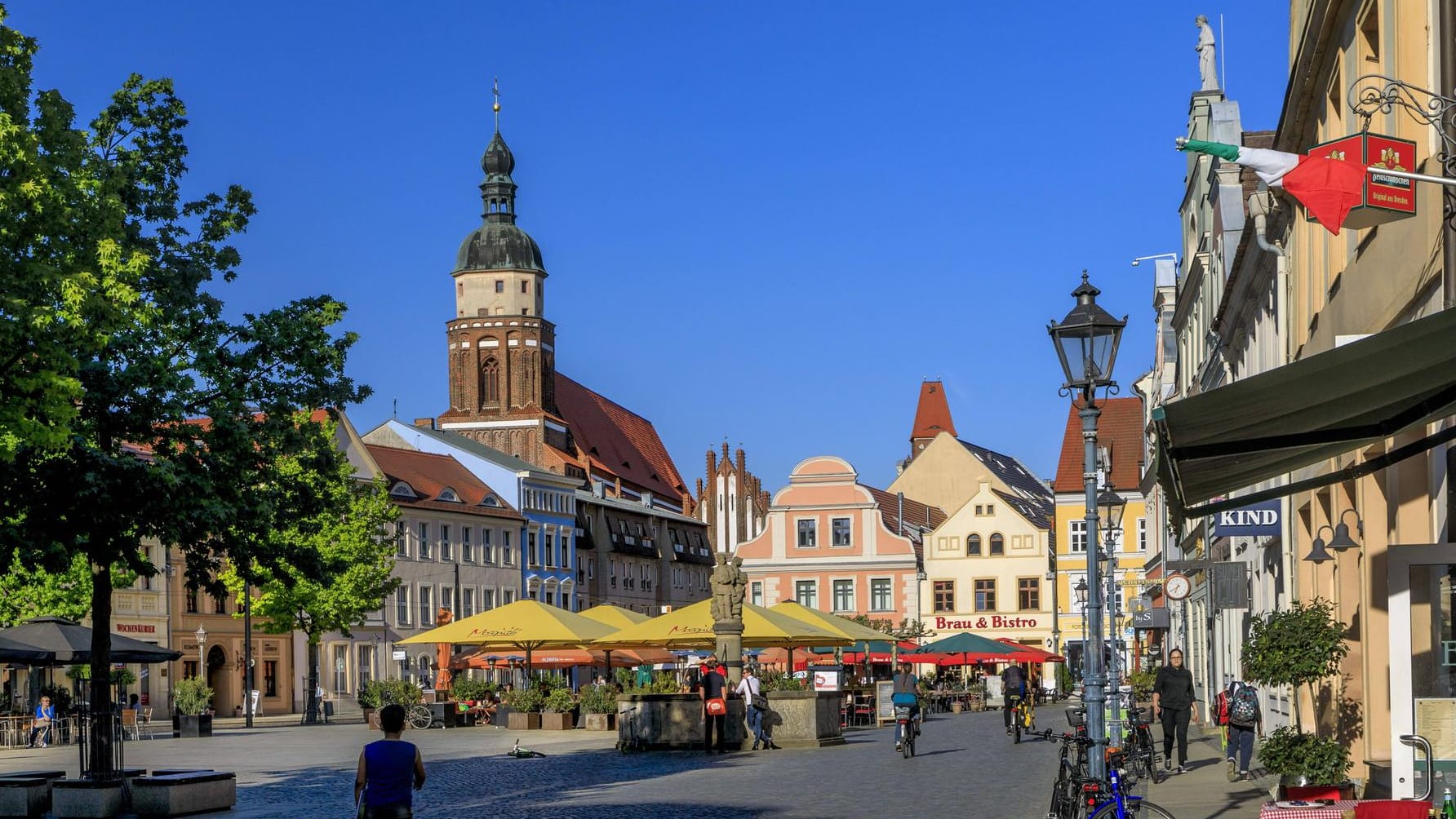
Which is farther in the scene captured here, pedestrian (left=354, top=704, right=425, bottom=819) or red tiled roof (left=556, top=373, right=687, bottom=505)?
red tiled roof (left=556, top=373, right=687, bottom=505)

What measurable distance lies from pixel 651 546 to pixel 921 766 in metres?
93.8

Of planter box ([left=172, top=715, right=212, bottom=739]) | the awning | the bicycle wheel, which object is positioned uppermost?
the awning

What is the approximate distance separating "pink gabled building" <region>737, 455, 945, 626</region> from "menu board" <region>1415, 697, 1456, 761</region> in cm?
7250

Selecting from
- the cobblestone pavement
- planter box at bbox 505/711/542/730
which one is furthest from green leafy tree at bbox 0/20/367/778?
planter box at bbox 505/711/542/730

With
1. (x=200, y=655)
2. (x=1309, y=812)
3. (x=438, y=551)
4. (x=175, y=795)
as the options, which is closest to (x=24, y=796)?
(x=175, y=795)

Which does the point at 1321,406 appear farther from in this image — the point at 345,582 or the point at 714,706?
the point at 345,582

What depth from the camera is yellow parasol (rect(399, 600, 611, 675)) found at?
41562mm

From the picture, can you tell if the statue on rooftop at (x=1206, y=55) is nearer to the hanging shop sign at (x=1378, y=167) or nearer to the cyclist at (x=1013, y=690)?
the cyclist at (x=1013, y=690)

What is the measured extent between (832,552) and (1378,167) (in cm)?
7600

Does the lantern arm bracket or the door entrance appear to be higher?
the lantern arm bracket

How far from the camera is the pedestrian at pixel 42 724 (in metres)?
44.5

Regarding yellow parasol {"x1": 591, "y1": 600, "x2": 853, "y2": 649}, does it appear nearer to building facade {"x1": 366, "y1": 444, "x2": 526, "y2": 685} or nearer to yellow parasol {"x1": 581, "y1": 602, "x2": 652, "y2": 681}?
yellow parasol {"x1": 581, "y1": 602, "x2": 652, "y2": 681}

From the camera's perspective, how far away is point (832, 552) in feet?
278

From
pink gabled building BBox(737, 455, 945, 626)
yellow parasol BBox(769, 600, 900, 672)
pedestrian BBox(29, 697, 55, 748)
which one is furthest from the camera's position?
pink gabled building BBox(737, 455, 945, 626)
